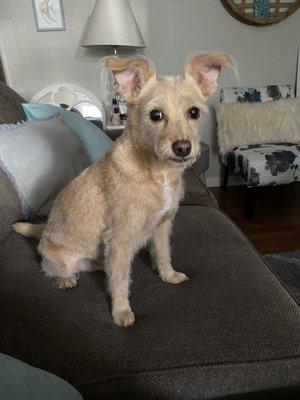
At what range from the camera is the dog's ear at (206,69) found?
0.89m

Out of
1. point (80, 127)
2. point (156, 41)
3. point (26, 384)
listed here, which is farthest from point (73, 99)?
point (26, 384)

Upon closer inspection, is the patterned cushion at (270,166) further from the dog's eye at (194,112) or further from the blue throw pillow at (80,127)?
the dog's eye at (194,112)

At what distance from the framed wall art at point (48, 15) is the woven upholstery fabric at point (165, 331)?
2129 mm

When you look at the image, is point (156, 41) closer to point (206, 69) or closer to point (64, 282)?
point (206, 69)

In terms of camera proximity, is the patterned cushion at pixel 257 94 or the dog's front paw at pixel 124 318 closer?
the dog's front paw at pixel 124 318

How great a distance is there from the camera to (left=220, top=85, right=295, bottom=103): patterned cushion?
9.14 ft

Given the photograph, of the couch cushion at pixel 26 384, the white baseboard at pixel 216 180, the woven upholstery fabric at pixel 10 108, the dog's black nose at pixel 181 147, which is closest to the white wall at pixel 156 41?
the white baseboard at pixel 216 180

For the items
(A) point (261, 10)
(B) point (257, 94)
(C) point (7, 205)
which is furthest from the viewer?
(B) point (257, 94)

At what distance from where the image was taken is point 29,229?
1.13 meters

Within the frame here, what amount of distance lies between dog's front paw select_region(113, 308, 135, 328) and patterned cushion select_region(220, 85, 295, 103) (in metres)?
2.42

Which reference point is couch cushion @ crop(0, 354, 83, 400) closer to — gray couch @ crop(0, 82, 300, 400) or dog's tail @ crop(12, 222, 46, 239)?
gray couch @ crop(0, 82, 300, 400)


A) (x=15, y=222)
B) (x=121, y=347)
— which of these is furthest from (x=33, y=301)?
(x=15, y=222)

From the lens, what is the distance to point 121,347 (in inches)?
27.6

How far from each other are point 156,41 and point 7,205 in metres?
2.16
